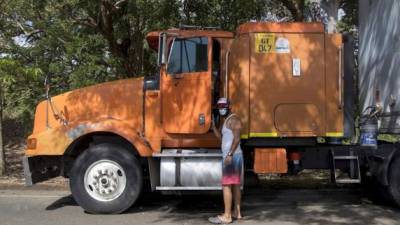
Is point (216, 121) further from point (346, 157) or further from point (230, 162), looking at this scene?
point (346, 157)

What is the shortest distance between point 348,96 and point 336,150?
2.82ft

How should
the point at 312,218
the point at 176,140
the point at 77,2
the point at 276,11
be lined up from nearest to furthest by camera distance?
the point at 312,218 < the point at 176,140 < the point at 77,2 < the point at 276,11

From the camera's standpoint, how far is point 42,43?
13.6 metres

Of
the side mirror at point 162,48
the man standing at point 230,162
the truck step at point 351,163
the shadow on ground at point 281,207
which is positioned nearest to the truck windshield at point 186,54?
the side mirror at point 162,48

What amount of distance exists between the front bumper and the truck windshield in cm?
231

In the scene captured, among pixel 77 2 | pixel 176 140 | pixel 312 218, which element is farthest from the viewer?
pixel 77 2

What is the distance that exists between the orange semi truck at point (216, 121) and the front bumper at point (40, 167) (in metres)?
0.02

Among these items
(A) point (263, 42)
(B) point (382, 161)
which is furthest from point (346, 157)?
(A) point (263, 42)

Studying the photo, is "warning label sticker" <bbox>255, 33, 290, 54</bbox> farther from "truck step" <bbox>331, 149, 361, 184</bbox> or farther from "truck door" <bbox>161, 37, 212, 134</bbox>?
"truck step" <bbox>331, 149, 361, 184</bbox>

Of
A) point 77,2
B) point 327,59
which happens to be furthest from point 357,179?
point 77,2

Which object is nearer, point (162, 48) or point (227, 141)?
point (227, 141)

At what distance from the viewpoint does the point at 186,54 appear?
29.3ft

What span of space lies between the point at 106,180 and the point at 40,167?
1.17m

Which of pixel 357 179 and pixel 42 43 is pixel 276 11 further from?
pixel 357 179
